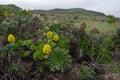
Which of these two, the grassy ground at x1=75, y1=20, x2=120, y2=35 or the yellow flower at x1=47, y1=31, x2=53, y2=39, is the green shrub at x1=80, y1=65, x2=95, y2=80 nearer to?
the yellow flower at x1=47, y1=31, x2=53, y2=39

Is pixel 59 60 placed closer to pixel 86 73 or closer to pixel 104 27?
pixel 86 73

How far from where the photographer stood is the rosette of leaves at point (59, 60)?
21.0ft

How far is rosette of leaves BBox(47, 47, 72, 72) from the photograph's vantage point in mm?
6406

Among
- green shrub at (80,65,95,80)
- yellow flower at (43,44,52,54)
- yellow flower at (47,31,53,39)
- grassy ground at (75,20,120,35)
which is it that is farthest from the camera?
grassy ground at (75,20,120,35)

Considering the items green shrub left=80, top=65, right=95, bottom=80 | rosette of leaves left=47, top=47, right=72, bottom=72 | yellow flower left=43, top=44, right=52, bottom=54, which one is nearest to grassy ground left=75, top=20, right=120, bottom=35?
green shrub left=80, top=65, right=95, bottom=80

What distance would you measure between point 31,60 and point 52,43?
A: 0.60m

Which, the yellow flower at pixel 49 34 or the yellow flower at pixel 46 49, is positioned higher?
the yellow flower at pixel 49 34

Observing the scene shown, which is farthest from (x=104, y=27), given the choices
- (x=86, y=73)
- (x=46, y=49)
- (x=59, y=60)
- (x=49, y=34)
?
(x=46, y=49)

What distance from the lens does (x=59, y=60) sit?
6.47 meters

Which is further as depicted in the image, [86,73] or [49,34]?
[49,34]

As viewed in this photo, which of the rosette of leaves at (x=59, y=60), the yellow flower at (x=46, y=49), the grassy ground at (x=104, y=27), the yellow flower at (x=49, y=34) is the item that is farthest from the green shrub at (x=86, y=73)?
the grassy ground at (x=104, y=27)

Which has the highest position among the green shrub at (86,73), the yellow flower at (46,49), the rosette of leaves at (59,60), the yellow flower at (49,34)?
the yellow flower at (49,34)

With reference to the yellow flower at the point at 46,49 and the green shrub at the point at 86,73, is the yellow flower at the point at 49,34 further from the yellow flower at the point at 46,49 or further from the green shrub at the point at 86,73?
the green shrub at the point at 86,73

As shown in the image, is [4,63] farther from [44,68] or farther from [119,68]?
[119,68]
